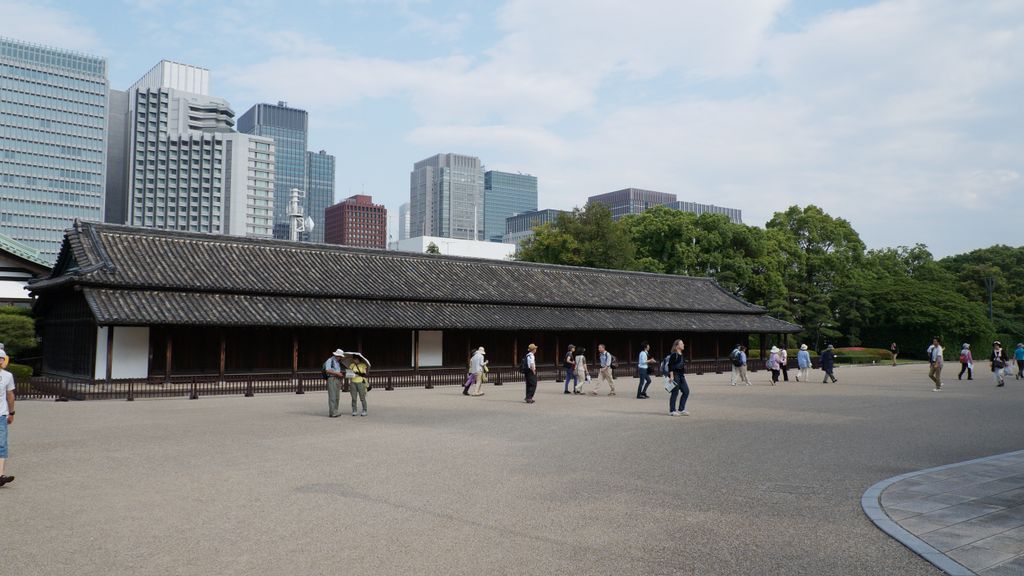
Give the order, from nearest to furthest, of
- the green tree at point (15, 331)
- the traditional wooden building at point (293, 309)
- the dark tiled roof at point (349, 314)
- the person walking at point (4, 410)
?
1. the person walking at point (4, 410)
2. the dark tiled roof at point (349, 314)
3. the traditional wooden building at point (293, 309)
4. the green tree at point (15, 331)

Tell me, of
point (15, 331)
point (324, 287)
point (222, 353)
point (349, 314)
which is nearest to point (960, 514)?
point (222, 353)

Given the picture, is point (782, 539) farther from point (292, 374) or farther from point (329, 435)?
point (292, 374)

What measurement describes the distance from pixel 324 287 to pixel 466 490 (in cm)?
2345

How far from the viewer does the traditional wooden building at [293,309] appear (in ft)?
85.6

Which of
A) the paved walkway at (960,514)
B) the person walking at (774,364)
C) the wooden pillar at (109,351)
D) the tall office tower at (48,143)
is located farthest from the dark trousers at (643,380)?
the tall office tower at (48,143)

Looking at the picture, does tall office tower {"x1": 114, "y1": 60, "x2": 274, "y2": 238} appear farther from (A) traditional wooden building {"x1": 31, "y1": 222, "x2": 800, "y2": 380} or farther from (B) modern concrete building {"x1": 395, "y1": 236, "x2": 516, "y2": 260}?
(A) traditional wooden building {"x1": 31, "y1": 222, "x2": 800, "y2": 380}

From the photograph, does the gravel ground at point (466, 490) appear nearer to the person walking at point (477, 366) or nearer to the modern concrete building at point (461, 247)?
the person walking at point (477, 366)

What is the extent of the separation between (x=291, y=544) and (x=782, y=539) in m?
4.79

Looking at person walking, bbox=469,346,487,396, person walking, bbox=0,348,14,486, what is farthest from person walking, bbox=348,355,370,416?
person walking, bbox=0,348,14,486

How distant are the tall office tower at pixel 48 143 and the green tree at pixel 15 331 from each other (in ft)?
371

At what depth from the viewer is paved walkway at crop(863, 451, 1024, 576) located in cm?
649

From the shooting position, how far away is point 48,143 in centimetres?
13050

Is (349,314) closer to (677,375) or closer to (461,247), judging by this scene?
(677,375)

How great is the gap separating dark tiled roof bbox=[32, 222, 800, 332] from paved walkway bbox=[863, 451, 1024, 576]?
75.0 feet
